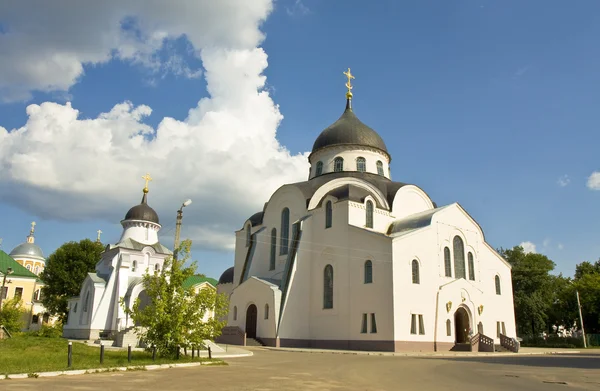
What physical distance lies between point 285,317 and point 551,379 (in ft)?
66.4

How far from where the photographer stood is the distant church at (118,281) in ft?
120

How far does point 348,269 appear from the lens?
30438mm

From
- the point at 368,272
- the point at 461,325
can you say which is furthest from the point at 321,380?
the point at 461,325

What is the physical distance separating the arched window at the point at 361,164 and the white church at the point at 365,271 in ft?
0.27

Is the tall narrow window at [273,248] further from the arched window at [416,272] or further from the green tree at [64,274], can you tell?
the green tree at [64,274]

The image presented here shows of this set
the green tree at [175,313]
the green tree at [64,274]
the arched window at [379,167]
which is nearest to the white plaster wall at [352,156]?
the arched window at [379,167]

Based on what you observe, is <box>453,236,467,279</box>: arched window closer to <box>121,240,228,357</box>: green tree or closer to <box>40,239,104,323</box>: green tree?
<box>121,240,228,357</box>: green tree

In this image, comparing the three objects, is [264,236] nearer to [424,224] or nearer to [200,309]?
[424,224]

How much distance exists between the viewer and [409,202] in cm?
3584

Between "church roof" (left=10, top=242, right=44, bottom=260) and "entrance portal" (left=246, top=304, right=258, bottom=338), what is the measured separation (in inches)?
2262

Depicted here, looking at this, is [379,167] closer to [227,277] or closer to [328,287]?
[328,287]

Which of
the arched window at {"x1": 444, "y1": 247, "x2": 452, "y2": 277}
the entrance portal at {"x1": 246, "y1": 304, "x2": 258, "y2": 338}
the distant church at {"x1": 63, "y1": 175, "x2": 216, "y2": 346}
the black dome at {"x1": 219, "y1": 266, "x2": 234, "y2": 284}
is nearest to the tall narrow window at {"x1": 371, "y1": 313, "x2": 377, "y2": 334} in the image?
the arched window at {"x1": 444, "y1": 247, "x2": 452, "y2": 277}

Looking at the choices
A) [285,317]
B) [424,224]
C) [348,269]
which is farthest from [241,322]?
[424,224]

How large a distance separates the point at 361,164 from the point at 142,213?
19.7 metres
